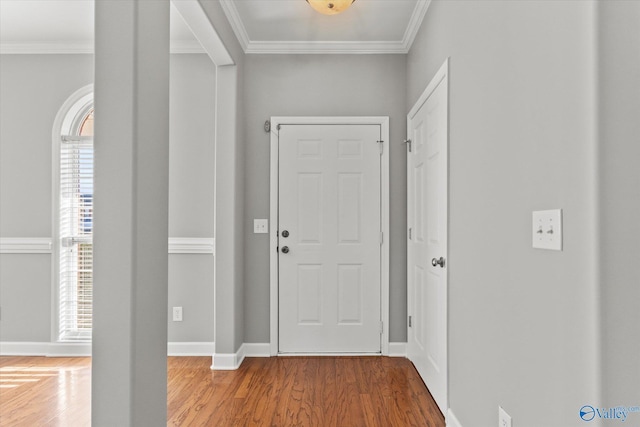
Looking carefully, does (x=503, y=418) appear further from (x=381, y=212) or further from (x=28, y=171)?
(x=28, y=171)

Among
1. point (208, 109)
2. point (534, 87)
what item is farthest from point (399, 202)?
point (534, 87)

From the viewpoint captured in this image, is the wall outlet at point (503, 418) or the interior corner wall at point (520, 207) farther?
the wall outlet at point (503, 418)

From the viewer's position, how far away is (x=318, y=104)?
12.0 feet

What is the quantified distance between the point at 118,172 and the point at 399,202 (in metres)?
2.52

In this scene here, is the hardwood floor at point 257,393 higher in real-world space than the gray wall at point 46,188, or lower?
lower

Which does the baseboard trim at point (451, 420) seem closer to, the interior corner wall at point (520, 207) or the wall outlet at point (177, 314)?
the interior corner wall at point (520, 207)

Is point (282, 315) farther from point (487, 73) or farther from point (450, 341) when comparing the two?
point (487, 73)

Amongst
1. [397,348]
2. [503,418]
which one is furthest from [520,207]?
[397,348]

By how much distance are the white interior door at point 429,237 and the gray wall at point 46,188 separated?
1.72 m

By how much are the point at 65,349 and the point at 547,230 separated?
3916mm

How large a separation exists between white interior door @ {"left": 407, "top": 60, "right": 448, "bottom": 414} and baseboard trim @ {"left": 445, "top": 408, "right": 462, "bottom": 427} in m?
0.07

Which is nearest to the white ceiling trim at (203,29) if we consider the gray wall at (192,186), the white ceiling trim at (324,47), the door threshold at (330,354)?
the white ceiling trim at (324,47)

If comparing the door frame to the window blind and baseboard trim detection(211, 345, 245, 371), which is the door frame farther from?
the window blind

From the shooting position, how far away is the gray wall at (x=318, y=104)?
3.62 m
